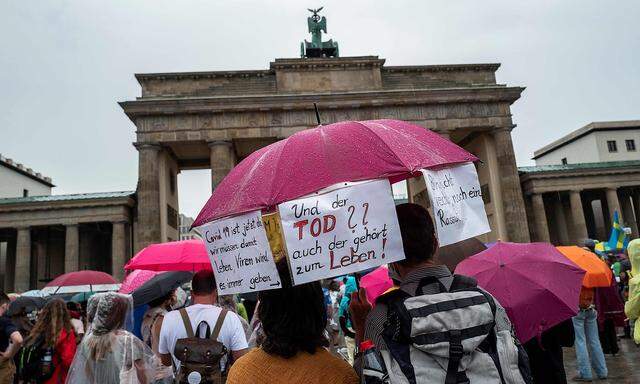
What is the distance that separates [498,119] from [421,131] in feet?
112

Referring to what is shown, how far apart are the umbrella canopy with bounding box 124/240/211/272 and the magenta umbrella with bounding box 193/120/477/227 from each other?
3594 mm

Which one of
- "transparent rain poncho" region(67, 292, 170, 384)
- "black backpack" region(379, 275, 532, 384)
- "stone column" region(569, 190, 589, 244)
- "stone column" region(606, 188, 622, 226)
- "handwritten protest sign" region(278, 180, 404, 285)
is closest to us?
"black backpack" region(379, 275, 532, 384)

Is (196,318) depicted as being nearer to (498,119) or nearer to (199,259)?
(199,259)

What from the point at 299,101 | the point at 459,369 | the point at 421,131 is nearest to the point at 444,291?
the point at 459,369

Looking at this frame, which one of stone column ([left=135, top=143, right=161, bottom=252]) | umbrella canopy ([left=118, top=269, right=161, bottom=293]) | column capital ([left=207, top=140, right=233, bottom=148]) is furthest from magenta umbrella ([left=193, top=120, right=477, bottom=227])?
column capital ([left=207, top=140, right=233, bottom=148])

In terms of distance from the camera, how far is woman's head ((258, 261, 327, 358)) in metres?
2.23

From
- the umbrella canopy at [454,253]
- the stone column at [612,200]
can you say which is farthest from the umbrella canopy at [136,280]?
the stone column at [612,200]

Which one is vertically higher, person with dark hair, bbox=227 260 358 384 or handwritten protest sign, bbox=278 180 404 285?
handwritten protest sign, bbox=278 180 404 285

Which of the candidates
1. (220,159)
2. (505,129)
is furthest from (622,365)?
(505,129)

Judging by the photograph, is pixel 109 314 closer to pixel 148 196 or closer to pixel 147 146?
pixel 148 196

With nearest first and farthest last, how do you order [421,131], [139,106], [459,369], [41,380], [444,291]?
[459,369]
[444,291]
[421,131]
[41,380]
[139,106]

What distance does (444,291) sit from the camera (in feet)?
7.16

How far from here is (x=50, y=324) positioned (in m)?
4.75

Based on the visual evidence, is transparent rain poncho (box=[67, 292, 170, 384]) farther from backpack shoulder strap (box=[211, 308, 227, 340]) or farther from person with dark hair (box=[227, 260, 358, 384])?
person with dark hair (box=[227, 260, 358, 384])
